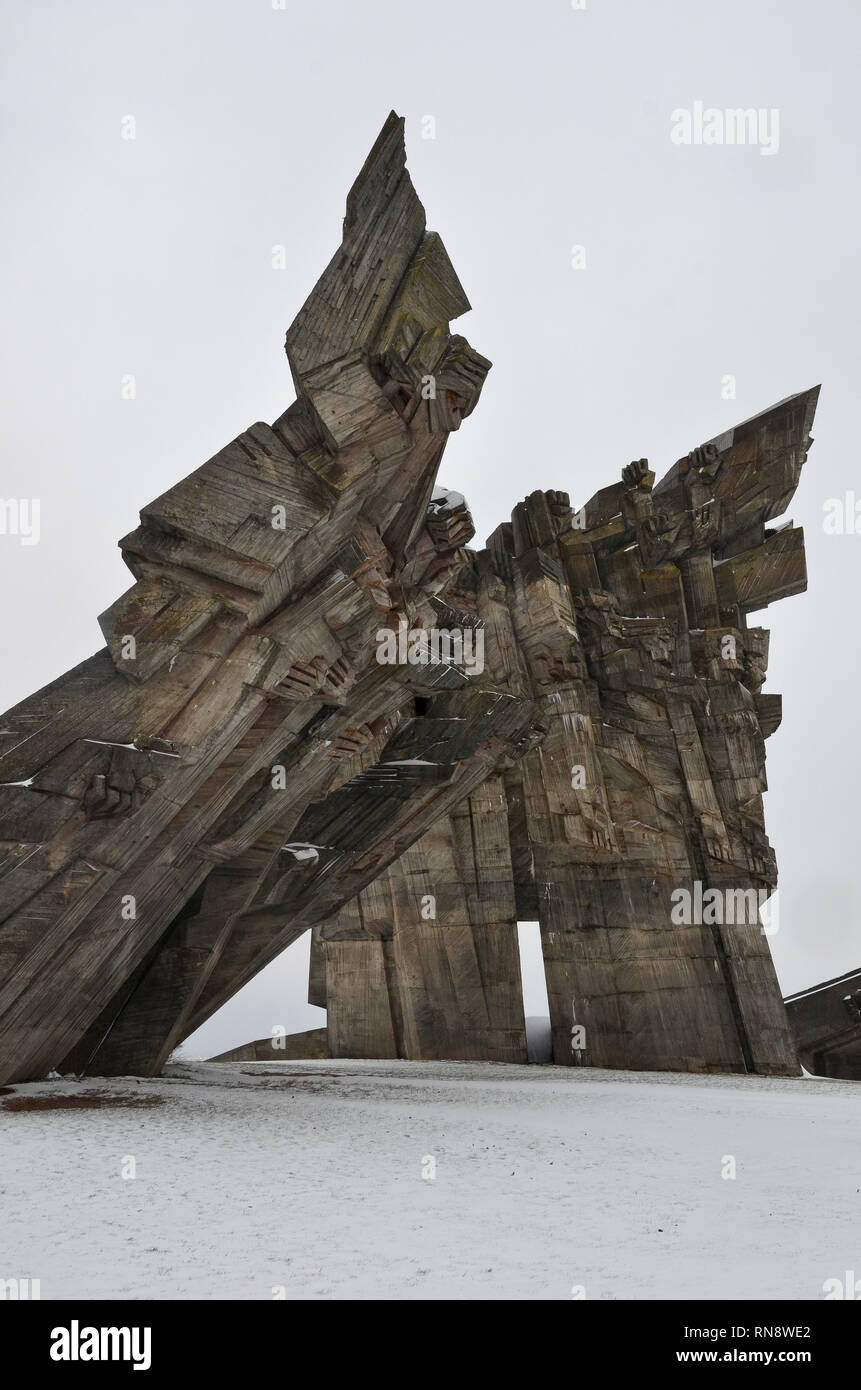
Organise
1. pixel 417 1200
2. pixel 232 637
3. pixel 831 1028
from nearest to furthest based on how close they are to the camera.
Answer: pixel 417 1200 → pixel 232 637 → pixel 831 1028

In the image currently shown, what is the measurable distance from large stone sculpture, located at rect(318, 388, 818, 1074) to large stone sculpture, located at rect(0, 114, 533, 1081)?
27.2ft

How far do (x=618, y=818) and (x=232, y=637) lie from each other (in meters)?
11.2

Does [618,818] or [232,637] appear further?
[618,818]

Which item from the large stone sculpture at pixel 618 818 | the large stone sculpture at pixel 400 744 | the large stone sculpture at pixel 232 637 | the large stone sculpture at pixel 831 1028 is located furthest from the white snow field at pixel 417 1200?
the large stone sculpture at pixel 831 1028

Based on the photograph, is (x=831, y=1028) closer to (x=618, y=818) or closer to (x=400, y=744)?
(x=618, y=818)

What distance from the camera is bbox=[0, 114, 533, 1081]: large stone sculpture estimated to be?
8.55 meters

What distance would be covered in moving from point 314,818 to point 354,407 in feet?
18.2

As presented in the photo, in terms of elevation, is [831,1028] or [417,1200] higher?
[831,1028]

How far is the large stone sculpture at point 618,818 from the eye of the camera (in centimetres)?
1764

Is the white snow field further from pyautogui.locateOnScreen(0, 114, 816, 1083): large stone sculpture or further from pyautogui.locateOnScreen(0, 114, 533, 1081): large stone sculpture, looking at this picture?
pyautogui.locateOnScreen(0, 114, 816, 1083): large stone sculpture

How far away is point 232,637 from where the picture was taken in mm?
9016

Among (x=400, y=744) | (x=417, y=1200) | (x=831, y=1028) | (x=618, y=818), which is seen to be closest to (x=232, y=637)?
(x=400, y=744)
